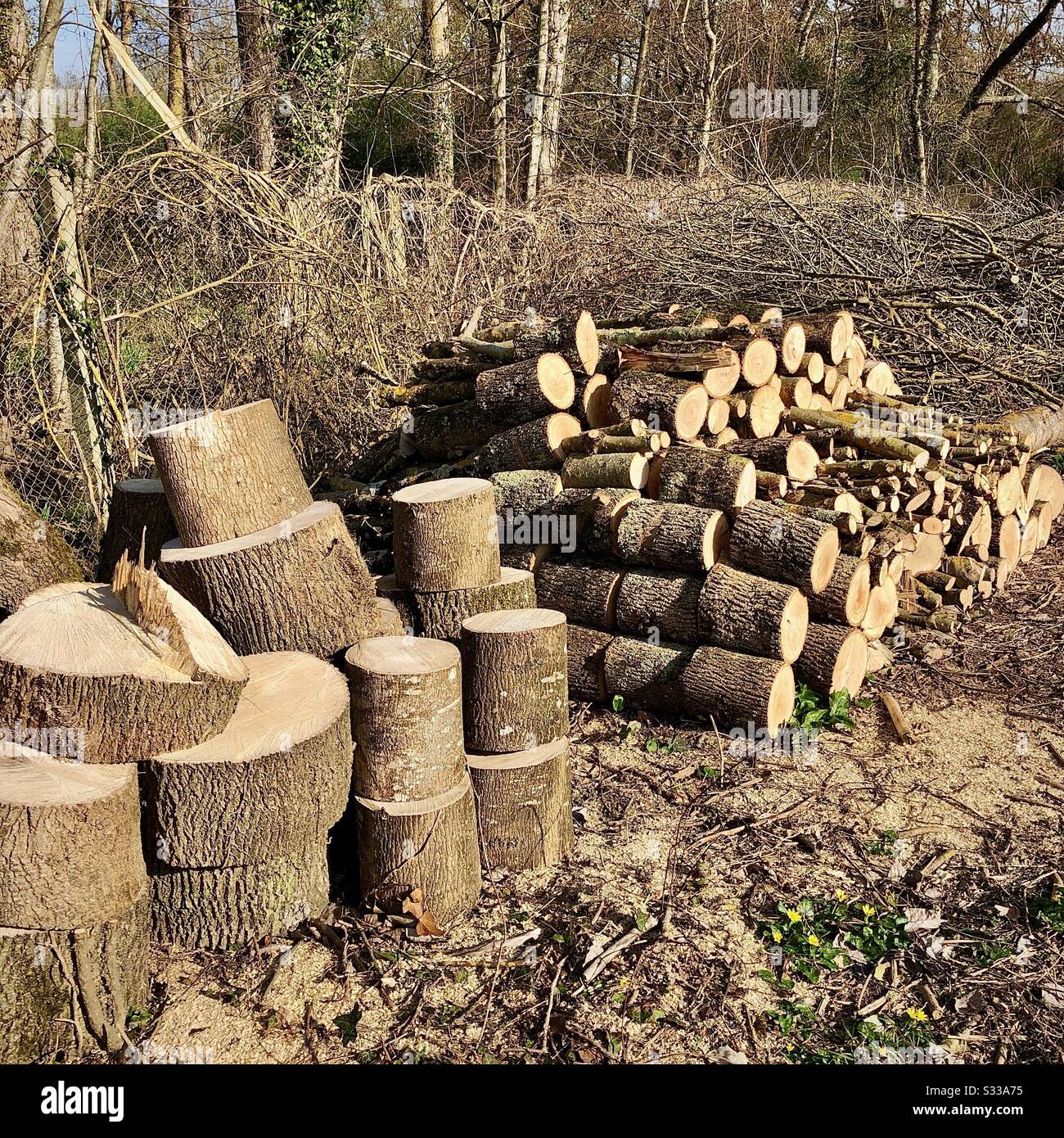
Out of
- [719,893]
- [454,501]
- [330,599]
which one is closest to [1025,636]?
[719,893]

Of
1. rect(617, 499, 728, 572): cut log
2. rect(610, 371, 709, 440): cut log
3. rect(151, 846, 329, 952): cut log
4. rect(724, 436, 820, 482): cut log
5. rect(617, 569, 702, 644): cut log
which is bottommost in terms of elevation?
rect(151, 846, 329, 952): cut log

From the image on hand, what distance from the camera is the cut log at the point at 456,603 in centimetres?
383

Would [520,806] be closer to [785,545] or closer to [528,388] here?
[785,545]

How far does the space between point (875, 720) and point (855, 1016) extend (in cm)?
212

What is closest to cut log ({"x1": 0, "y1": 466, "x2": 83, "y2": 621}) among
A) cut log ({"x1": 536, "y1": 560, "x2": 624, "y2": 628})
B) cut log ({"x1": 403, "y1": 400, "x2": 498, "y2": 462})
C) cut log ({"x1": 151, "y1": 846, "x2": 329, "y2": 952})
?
cut log ({"x1": 151, "y1": 846, "x2": 329, "y2": 952})

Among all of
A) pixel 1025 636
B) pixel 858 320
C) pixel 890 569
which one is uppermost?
pixel 858 320

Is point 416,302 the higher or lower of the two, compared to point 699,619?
higher

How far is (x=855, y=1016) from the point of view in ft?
9.25

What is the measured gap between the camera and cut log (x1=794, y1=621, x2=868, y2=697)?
462 cm

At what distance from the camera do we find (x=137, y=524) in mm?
3859

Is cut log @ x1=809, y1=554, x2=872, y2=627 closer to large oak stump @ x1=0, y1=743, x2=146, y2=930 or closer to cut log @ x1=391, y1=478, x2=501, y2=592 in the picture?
cut log @ x1=391, y1=478, x2=501, y2=592

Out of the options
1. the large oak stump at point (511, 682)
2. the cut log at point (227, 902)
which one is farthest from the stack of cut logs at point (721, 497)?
the cut log at point (227, 902)

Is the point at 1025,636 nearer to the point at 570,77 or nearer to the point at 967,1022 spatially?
the point at 967,1022

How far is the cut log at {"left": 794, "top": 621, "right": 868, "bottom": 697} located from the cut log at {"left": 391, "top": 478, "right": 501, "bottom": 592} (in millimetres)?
1712
